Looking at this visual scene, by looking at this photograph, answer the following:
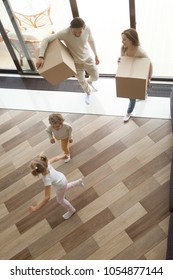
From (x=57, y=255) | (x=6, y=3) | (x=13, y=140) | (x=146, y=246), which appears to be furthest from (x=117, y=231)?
(x=6, y=3)

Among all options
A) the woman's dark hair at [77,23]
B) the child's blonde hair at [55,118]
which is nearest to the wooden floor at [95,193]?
the child's blonde hair at [55,118]

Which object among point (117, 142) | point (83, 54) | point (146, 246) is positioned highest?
point (83, 54)

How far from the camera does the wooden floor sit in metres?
3.07

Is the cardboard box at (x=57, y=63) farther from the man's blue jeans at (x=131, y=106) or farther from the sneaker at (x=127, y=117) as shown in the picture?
the sneaker at (x=127, y=117)

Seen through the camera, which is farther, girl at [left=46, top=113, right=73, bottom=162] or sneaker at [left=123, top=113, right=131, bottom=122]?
sneaker at [left=123, top=113, right=131, bottom=122]

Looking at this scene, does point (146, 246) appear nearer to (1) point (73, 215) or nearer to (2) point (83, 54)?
(1) point (73, 215)

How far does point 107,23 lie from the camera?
12.8 ft

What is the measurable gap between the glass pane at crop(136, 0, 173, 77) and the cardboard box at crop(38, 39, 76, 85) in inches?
40.4

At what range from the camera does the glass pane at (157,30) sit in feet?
11.7

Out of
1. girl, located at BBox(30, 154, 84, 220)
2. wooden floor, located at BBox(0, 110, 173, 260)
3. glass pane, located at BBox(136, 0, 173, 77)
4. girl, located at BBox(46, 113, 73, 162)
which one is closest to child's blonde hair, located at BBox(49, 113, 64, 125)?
girl, located at BBox(46, 113, 73, 162)

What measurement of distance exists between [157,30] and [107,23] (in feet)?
2.06

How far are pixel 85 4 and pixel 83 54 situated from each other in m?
0.71

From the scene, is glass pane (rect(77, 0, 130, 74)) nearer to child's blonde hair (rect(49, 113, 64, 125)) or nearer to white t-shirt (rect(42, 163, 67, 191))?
child's blonde hair (rect(49, 113, 64, 125))
